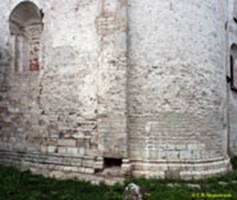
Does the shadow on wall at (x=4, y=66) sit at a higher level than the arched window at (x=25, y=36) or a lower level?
lower

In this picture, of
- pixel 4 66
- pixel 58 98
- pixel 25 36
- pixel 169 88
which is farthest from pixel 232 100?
pixel 4 66

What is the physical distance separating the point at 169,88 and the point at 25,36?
4.70 m

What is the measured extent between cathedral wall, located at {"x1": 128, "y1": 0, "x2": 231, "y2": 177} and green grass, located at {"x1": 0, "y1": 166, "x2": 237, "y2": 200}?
1.66 feet

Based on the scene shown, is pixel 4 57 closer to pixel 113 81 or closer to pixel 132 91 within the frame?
pixel 113 81

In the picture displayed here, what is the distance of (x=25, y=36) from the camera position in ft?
28.8

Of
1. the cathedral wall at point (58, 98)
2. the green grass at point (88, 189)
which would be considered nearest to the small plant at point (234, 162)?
the green grass at point (88, 189)

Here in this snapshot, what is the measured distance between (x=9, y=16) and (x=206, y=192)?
7.01 m

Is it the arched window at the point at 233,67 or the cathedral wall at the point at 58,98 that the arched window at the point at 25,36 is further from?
A: the arched window at the point at 233,67

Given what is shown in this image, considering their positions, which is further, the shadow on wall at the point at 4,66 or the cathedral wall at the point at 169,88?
the shadow on wall at the point at 4,66

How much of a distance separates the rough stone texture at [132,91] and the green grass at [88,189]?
0.42 metres

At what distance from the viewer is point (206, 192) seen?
5598 mm

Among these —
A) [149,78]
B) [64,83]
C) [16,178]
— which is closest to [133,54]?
[149,78]

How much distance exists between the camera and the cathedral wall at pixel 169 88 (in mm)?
6652

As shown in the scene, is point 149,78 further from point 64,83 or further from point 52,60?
point 52,60
